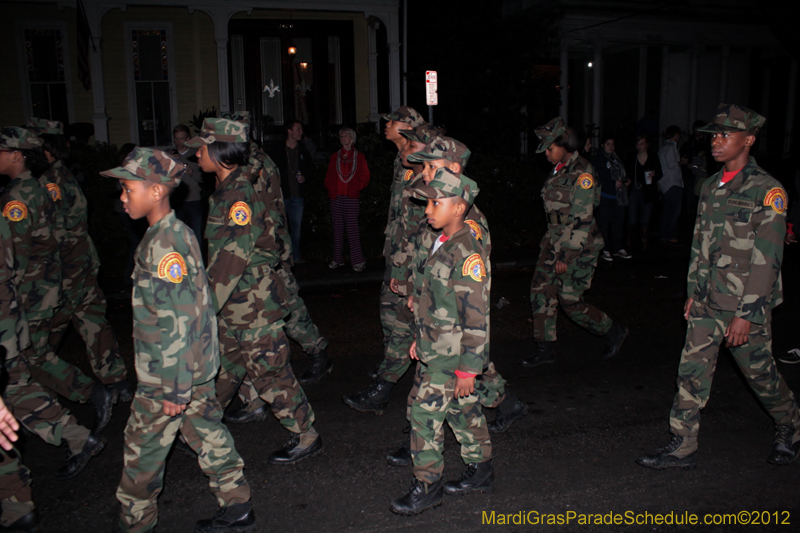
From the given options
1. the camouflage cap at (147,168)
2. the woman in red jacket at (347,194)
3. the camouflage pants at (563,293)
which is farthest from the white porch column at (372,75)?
the camouflage cap at (147,168)

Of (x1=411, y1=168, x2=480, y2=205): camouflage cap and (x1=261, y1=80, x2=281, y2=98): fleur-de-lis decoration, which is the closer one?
(x1=411, y1=168, x2=480, y2=205): camouflage cap

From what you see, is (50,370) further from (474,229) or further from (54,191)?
(474,229)

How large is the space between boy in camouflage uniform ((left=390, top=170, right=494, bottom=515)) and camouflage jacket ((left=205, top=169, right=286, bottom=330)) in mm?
1106

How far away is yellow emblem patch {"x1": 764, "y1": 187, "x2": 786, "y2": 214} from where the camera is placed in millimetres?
4074

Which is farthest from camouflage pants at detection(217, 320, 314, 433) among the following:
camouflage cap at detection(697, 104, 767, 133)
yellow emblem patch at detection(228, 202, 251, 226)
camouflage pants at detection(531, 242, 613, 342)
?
camouflage cap at detection(697, 104, 767, 133)

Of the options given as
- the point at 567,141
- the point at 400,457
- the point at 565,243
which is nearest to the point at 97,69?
the point at 567,141

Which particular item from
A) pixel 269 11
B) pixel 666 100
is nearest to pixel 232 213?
pixel 269 11

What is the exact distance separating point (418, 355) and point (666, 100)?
2298 centimetres

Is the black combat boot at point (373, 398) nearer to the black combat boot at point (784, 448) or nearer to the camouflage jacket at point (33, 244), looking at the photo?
the camouflage jacket at point (33, 244)

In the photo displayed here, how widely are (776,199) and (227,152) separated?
140 inches

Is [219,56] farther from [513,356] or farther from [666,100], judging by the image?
[666,100]

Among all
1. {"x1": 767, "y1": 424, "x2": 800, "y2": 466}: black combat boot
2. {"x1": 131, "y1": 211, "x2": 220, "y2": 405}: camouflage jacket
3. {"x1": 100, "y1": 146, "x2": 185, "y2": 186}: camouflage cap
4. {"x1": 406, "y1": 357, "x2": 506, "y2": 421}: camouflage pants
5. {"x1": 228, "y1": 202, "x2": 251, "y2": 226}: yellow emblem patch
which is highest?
{"x1": 100, "y1": 146, "x2": 185, "y2": 186}: camouflage cap

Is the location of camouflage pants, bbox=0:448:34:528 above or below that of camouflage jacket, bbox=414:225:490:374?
below

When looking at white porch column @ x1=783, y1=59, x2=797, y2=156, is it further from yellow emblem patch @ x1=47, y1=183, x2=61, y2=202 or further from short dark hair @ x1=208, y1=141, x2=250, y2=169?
yellow emblem patch @ x1=47, y1=183, x2=61, y2=202
